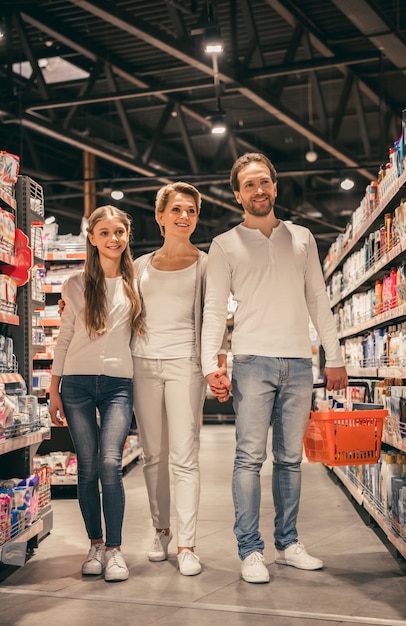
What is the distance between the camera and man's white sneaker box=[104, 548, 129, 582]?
3.62 meters

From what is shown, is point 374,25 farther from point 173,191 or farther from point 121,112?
point 173,191

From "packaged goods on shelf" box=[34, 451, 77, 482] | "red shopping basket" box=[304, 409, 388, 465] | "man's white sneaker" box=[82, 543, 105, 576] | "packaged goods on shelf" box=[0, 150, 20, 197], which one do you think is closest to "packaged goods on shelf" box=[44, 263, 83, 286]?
"packaged goods on shelf" box=[34, 451, 77, 482]

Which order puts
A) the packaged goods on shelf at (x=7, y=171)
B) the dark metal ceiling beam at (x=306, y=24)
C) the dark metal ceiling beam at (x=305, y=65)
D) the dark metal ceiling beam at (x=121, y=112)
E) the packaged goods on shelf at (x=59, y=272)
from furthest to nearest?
1. the dark metal ceiling beam at (x=121, y=112)
2. the dark metal ceiling beam at (x=305, y=65)
3. the dark metal ceiling beam at (x=306, y=24)
4. the packaged goods on shelf at (x=59, y=272)
5. the packaged goods on shelf at (x=7, y=171)

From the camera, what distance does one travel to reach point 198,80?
10.8m

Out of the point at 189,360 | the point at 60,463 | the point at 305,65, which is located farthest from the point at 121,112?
the point at 189,360

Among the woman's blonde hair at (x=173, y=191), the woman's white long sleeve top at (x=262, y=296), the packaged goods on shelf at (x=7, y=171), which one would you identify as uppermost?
the packaged goods on shelf at (x=7, y=171)

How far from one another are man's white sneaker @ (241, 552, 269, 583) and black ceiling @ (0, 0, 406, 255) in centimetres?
536

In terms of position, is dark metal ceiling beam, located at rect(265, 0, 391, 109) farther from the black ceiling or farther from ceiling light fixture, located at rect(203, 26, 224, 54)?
ceiling light fixture, located at rect(203, 26, 224, 54)

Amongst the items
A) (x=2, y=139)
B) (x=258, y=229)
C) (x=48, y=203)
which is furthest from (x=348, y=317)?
(x=48, y=203)

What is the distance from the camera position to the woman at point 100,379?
3.76 m

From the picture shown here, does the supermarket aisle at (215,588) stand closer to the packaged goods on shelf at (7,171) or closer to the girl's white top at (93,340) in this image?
the girl's white top at (93,340)

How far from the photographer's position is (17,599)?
3391 millimetres

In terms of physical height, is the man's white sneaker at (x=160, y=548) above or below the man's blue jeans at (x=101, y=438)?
below

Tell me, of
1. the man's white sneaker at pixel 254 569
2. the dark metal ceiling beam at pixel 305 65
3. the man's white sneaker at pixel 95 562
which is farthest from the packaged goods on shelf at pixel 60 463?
the dark metal ceiling beam at pixel 305 65
